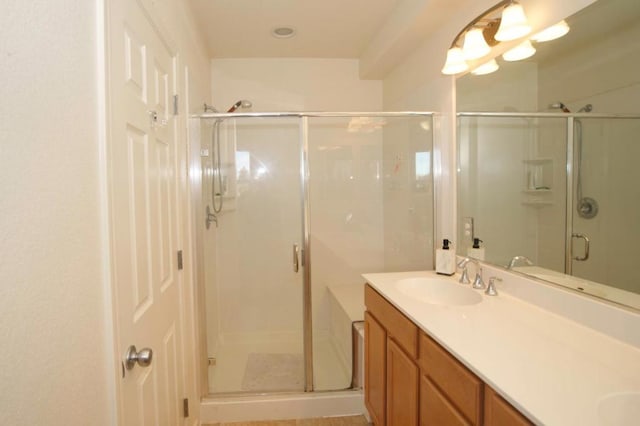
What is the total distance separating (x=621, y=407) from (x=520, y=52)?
4.68 ft

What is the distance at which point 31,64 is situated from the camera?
2.01 ft

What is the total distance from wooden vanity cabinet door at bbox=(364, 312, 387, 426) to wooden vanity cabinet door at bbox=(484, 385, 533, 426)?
2.53 ft

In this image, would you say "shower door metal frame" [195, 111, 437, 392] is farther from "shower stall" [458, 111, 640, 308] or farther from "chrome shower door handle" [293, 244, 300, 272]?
"shower stall" [458, 111, 640, 308]

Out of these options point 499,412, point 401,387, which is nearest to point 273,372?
point 401,387

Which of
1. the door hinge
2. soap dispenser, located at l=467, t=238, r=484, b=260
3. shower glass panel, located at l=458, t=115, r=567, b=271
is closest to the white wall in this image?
the door hinge

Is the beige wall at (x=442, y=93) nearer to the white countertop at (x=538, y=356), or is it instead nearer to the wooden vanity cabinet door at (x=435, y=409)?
the white countertop at (x=538, y=356)

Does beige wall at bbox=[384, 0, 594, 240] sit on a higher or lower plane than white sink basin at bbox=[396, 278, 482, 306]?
higher

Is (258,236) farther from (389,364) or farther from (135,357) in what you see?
(135,357)

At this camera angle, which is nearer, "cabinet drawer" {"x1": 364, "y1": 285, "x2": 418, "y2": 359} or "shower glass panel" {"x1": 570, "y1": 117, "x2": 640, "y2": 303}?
"shower glass panel" {"x1": 570, "y1": 117, "x2": 640, "y2": 303}

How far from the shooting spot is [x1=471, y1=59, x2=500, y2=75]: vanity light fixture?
5.69 feet

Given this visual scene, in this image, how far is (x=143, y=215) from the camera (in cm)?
120

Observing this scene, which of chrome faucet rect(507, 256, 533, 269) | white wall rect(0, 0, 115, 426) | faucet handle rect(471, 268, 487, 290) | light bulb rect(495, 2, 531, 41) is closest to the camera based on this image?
white wall rect(0, 0, 115, 426)

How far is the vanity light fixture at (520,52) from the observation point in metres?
1.48

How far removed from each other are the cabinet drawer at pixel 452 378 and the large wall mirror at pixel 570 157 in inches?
23.7
